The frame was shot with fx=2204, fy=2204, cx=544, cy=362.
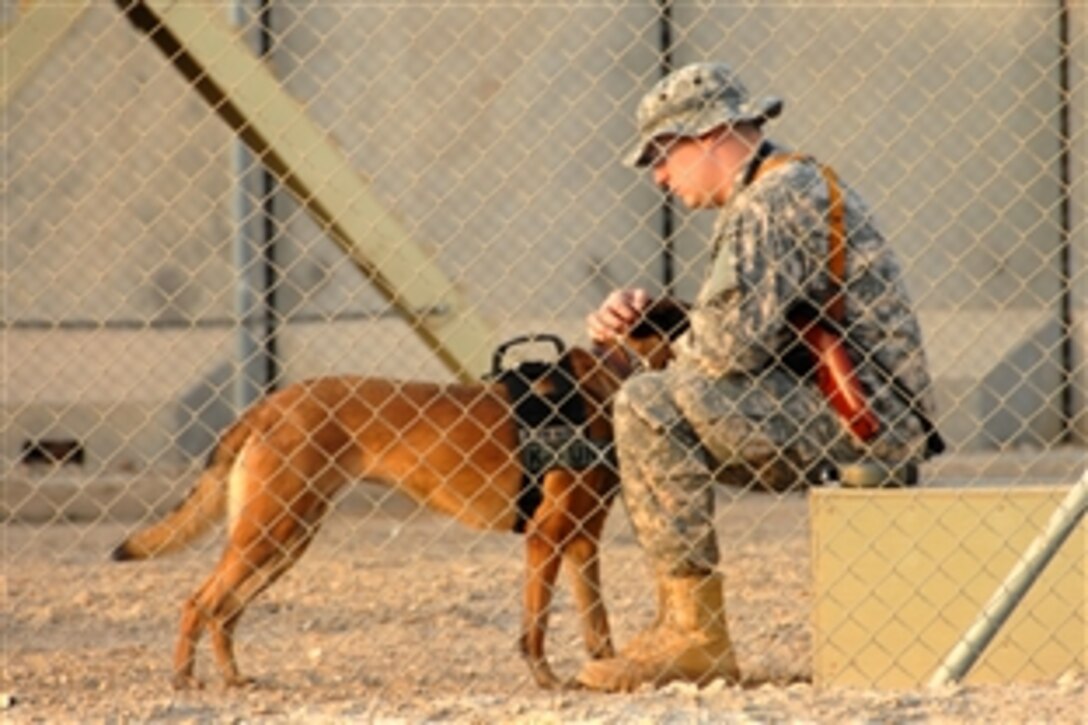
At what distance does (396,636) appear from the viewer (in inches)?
258

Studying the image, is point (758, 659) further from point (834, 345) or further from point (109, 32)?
point (109, 32)

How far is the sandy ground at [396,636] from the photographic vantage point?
481cm

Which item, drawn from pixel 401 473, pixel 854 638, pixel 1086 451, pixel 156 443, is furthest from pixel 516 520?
pixel 1086 451

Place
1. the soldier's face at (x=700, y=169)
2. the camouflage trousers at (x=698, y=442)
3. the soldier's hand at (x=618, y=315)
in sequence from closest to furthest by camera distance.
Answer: the camouflage trousers at (x=698, y=442), the soldier's face at (x=700, y=169), the soldier's hand at (x=618, y=315)

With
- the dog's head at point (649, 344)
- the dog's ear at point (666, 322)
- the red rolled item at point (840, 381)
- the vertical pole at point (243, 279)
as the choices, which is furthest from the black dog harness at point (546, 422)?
the vertical pole at point (243, 279)

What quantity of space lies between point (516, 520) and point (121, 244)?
3855mm

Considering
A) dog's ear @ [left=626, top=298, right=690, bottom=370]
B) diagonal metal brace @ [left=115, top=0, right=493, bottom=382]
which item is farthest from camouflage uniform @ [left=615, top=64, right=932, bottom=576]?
diagonal metal brace @ [left=115, top=0, right=493, bottom=382]

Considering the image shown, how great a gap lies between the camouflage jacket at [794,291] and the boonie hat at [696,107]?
0.12 m

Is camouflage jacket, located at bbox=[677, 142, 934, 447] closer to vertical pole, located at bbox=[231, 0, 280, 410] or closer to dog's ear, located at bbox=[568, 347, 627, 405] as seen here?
dog's ear, located at bbox=[568, 347, 627, 405]

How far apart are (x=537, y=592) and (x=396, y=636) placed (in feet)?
2.27

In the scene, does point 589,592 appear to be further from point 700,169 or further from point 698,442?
point 700,169

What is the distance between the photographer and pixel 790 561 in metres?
7.58

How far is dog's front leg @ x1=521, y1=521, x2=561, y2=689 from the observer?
5.94m

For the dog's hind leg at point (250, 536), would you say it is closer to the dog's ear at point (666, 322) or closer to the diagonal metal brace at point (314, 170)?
the diagonal metal brace at point (314, 170)
